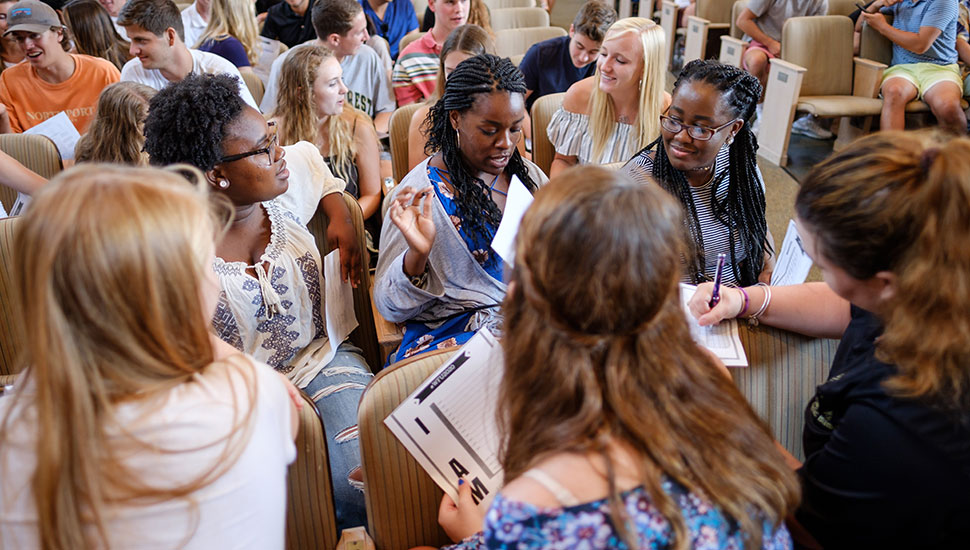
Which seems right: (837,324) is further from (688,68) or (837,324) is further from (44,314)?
(44,314)

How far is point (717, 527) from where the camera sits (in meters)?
0.82

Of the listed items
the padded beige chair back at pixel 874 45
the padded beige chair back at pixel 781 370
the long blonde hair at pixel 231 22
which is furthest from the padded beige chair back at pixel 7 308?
the padded beige chair back at pixel 874 45

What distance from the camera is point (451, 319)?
1.90 m

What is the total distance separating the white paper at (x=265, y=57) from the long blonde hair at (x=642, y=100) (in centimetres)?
216

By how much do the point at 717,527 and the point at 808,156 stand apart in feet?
15.5

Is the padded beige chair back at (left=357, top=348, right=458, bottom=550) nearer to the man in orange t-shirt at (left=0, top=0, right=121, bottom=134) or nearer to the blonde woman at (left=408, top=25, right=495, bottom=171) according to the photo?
the blonde woman at (left=408, top=25, right=495, bottom=171)

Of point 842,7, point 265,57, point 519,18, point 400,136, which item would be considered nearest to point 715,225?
point 400,136

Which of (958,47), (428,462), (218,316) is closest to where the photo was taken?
(428,462)

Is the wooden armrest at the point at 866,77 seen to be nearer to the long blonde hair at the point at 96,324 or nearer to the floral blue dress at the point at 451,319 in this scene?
the floral blue dress at the point at 451,319

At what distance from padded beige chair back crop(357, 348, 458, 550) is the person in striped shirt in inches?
106

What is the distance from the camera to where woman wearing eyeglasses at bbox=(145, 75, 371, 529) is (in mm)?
1637

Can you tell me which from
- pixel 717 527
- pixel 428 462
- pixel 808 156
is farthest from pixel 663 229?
pixel 808 156

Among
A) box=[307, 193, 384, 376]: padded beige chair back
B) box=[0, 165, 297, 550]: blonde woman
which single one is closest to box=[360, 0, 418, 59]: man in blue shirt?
box=[307, 193, 384, 376]: padded beige chair back

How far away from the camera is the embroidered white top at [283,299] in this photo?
1.69 meters
